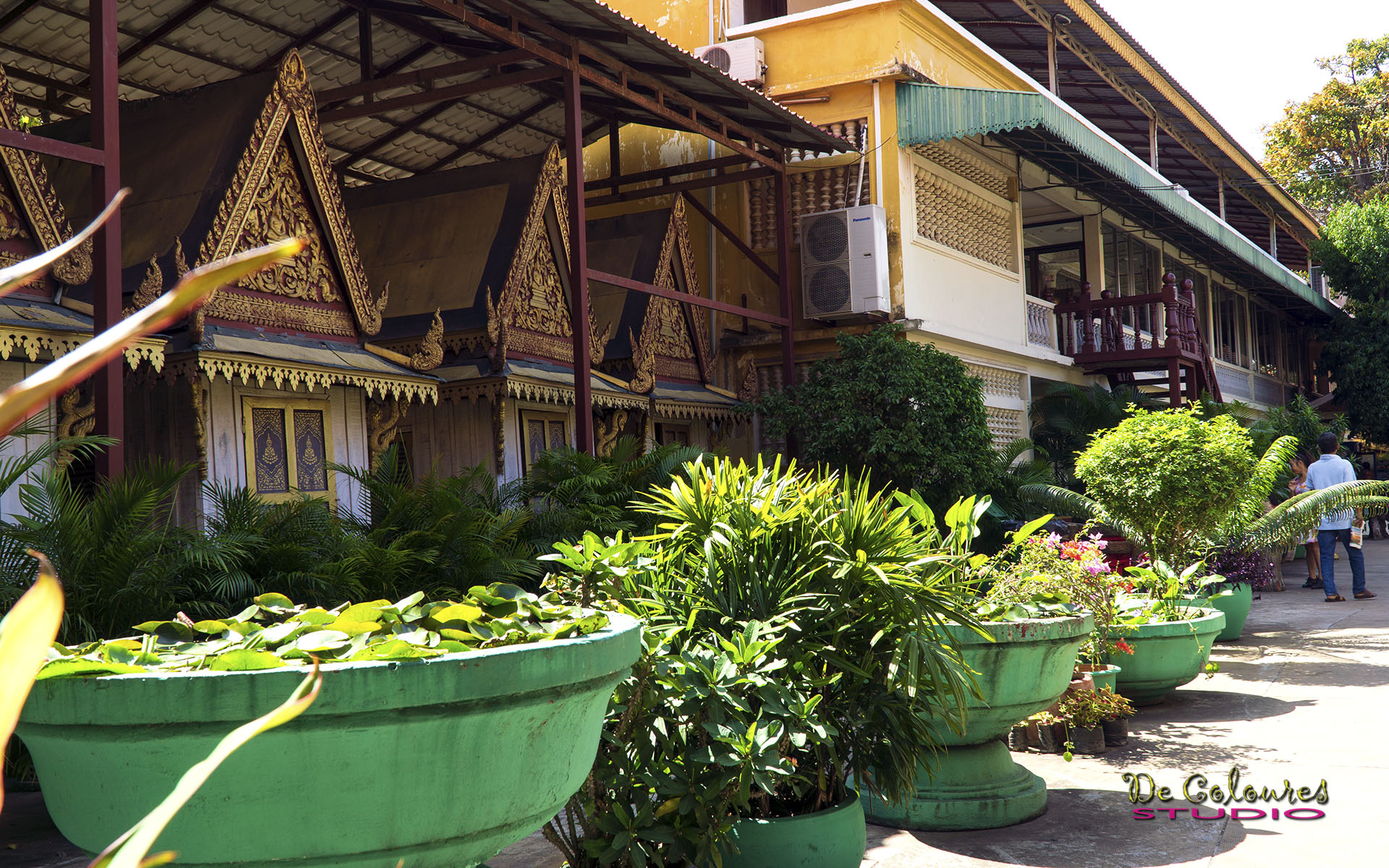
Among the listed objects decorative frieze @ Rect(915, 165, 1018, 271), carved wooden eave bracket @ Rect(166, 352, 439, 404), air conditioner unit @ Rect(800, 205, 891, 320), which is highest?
decorative frieze @ Rect(915, 165, 1018, 271)

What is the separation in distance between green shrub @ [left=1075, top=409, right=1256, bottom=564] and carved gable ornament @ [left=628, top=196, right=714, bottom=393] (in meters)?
5.52

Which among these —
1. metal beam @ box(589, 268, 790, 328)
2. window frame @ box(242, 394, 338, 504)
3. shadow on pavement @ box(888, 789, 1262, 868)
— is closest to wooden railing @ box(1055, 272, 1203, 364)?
metal beam @ box(589, 268, 790, 328)

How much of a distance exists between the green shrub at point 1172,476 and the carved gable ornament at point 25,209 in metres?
7.75

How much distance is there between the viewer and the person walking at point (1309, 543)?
580 inches

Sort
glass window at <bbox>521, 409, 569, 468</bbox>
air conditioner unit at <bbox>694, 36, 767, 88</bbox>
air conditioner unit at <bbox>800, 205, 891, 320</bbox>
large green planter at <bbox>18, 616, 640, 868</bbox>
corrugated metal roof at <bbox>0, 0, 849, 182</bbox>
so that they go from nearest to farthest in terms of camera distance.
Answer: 1. large green planter at <bbox>18, 616, 640, 868</bbox>
2. corrugated metal roof at <bbox>0, 0, 849, 182</bbox>
3. glass window at <bbox>521, 409, 569, 468</bbox>
4. air conditioner unit at <bbox>800, 205, 891, 320</bbox>
5. air conditioner unit at <bbox>694, 36, 767, 88</bbox>

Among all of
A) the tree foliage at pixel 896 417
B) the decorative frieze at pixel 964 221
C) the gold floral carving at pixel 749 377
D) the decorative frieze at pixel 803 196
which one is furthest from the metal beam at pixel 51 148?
the decorative frieze at pixel 964 221

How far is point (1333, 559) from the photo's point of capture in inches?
518

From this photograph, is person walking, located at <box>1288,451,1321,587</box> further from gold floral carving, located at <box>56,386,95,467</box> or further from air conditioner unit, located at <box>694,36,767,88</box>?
gold floral carving, located at <box>56,386,95,467</box>

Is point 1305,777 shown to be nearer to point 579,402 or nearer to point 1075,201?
point 579,402

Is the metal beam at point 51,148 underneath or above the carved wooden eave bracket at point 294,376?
above

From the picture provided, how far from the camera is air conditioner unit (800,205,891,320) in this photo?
13836 millimetres

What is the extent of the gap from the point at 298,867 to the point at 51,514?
4.52 metres

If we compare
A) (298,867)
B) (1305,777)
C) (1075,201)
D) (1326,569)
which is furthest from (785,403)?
(298,867)

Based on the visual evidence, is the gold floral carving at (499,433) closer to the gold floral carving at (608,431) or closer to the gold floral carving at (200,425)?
the gold floral carving at (608,431)
